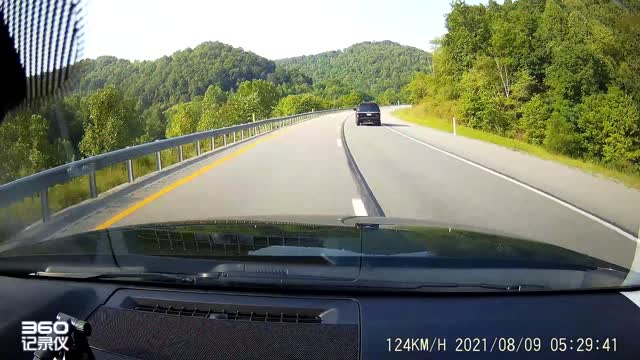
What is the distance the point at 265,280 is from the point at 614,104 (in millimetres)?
4012

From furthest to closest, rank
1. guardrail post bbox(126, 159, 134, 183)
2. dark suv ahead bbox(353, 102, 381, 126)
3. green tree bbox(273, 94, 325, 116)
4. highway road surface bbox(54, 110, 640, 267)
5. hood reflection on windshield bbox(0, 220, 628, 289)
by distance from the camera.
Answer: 1. green tree bbox(273, 94, 325, 116)
2. dark suv ahead bbox(353, 102, 381, 126)
3. guardrail post bbox(126, 159, 134, 183)
4. highway road surface bbox(54, 110, 640, 267)
5. hood reflection on windshield bbox(0, 220, 628, 289)

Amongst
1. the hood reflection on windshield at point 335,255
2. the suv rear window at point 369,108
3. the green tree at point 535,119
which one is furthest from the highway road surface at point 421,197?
the suv rear window at point 369,108

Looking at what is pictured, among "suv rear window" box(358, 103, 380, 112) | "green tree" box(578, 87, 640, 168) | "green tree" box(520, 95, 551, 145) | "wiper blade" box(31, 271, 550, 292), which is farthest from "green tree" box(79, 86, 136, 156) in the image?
"suv rear window" box(358, 103, 380, 112)

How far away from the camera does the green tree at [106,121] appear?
571 centimetres

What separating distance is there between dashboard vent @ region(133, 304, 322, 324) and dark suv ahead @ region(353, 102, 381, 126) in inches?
1530

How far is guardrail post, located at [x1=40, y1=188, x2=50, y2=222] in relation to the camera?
654cm

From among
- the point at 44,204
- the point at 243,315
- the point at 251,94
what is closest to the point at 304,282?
the point at 243,315

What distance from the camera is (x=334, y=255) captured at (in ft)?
10.1

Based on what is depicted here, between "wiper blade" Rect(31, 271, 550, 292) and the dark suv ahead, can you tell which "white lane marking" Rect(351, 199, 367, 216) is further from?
the dark suv ahead

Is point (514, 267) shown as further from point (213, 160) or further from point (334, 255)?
point (213, 160)

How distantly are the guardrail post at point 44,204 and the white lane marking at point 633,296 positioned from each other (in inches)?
231

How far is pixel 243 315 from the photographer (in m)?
2.55

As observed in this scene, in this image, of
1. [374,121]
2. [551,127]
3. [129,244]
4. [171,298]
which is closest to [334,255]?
[171,298]

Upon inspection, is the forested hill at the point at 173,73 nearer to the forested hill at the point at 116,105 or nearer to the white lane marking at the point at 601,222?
the forested hill at the point at 116,105
